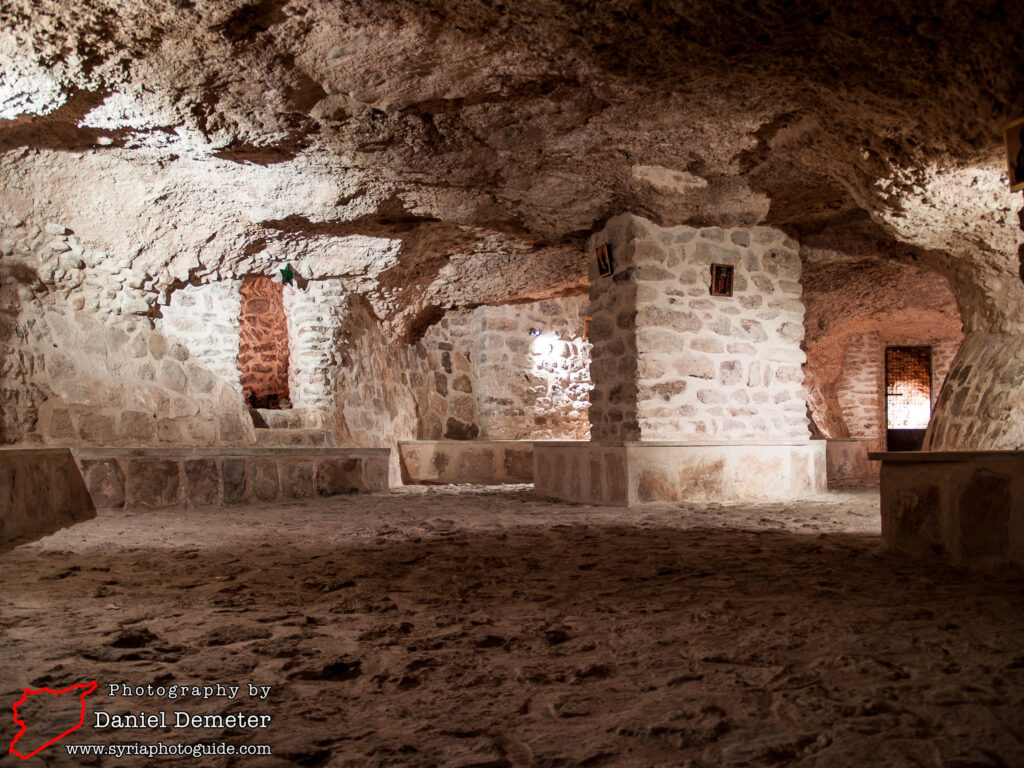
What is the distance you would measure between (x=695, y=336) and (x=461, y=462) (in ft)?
11.1

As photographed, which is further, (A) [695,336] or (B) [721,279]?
(B) [721,279]

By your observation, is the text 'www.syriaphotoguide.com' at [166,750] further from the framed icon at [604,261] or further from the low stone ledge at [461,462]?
the low stone ledge at [461,462]

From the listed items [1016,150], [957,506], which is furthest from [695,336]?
[957,506]

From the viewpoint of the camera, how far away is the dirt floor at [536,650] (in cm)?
115

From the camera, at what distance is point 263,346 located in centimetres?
945

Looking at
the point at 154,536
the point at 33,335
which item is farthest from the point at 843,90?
the point at 33,335

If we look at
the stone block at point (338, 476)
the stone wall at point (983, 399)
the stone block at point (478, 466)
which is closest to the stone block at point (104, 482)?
the stone block at point (338, 476)

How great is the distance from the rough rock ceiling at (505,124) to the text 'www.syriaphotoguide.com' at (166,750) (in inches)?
98.3

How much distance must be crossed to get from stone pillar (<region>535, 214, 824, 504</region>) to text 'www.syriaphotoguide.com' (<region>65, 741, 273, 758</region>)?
385cm

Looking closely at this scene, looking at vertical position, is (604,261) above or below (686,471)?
above

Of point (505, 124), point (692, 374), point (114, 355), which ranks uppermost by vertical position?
point (505, 124)

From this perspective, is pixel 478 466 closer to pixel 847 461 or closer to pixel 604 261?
pixel 604 261

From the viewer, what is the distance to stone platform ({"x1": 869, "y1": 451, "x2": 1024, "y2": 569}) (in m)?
2.24

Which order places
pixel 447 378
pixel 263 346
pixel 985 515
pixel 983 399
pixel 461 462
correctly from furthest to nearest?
pixel 263 346 → pixel 447 378 → pixel 461 462 → pixel 983 399 → pixel 985 515
